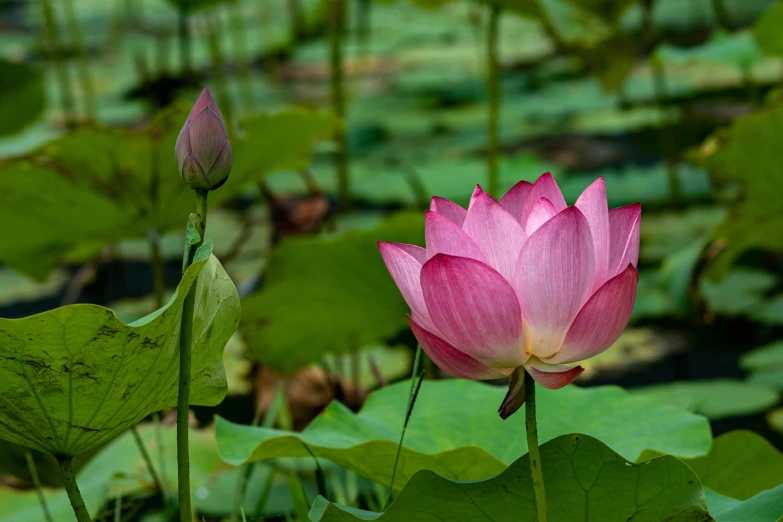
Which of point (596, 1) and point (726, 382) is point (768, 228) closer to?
point (726, 382)

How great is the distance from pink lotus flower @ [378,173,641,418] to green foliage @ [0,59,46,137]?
186 cm

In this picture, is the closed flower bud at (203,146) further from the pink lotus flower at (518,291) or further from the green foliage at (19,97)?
the green foliage at (19,97)

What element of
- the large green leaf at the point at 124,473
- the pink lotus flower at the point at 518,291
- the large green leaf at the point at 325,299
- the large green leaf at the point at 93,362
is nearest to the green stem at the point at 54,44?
the large green leaf at the point at 325,299

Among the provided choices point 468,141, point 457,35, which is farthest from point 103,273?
point 457,35

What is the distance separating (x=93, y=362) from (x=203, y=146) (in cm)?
14

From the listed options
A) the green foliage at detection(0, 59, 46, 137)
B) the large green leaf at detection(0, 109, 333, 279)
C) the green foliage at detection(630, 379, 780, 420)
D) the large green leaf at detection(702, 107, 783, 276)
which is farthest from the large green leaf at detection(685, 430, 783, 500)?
the green foliage at detection(0, 59, 46, 137)

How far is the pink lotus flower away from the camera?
46 cm

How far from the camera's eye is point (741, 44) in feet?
6.65

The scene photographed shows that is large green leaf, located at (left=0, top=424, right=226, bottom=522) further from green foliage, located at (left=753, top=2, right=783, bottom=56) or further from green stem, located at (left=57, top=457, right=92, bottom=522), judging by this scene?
green foliage, located at (left=753, top=2, right=783, bottom=56)

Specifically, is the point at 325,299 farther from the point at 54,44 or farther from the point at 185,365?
the point at 54,44

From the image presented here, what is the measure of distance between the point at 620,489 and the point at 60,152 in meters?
0.98

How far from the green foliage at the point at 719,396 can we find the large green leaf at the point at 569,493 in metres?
0.85

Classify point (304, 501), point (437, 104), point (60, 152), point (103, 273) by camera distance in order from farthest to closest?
point (437, 104), point (103, 273), point (60, 152), point (304, 501)

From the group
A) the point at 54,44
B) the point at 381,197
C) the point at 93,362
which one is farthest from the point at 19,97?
the point at 93,362
